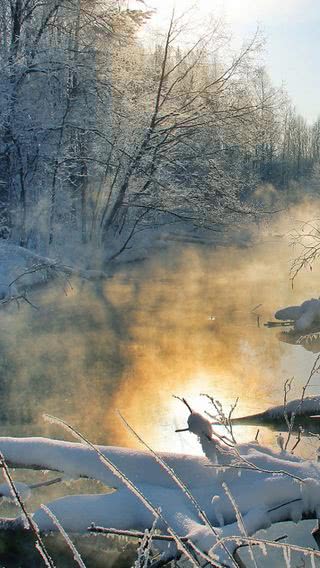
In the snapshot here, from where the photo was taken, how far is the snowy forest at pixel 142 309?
12.7 ft

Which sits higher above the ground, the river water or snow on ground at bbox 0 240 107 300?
snow on ground at bbox 0 240 107 300

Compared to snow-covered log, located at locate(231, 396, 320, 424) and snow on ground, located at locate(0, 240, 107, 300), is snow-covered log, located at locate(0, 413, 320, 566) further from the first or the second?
snow on ground, located at locate(0, 240, 107, 300)

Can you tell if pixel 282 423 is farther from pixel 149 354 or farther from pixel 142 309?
pixel 142 309

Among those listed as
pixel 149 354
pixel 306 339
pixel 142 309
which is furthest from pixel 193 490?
pixel 142 309

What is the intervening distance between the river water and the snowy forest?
0.04 meters

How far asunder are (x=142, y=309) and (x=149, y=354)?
2879 mm

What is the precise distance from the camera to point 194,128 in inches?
721

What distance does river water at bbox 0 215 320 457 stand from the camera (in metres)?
6.75

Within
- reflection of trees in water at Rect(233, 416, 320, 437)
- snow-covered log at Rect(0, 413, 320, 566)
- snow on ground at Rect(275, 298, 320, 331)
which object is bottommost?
reflection of trees in water at Rect(233, 416, 320, 437)

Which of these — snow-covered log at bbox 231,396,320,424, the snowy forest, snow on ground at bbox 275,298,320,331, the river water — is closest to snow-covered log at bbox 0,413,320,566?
the snowy forest

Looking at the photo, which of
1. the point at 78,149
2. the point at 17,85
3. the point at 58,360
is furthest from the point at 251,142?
the point at 58,360

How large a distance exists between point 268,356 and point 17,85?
957 centimetres

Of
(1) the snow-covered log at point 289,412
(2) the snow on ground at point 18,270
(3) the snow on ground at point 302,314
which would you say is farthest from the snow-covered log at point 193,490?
(2) the snow on ground at point 18,270

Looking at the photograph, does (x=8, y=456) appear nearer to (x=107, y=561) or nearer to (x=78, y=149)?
(x=107, y=561)
